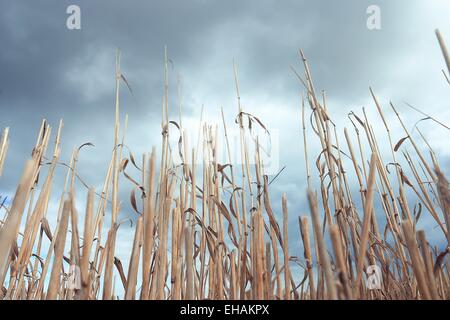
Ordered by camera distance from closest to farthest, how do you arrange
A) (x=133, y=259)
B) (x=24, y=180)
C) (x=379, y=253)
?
(x=24, y=180) → (x=133, y=259) → (x=379, y=253)

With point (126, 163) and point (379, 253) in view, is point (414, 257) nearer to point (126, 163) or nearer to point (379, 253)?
point (379, 253)

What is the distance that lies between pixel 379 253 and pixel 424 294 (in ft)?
1.74

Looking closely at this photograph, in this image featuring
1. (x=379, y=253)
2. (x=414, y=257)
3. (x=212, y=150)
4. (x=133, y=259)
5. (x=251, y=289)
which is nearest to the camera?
(x=414, y=257)

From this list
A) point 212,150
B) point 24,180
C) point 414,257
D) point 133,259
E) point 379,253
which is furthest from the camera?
point 212,150

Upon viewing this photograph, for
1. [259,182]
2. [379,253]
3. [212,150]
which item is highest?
[212,150]

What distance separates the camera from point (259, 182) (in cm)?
129

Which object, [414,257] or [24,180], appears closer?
[24,180]

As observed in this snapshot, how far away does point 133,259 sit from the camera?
905 millimetres
